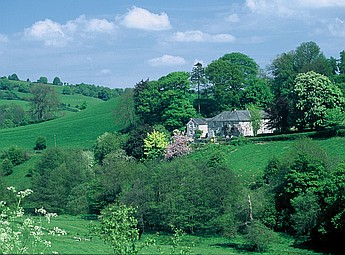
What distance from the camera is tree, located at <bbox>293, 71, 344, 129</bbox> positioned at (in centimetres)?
6888

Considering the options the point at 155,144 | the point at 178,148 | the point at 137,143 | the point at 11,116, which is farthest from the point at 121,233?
the point at 11,116

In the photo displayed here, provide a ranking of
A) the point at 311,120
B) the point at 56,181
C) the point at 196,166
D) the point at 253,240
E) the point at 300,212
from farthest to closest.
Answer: the point at 311,120, the point at 56,181, the point at 196,166, the point at 300,212, the point at 253,240

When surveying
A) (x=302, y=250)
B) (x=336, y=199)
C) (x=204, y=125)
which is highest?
(x=204, y=125)

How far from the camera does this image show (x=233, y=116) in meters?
84.1

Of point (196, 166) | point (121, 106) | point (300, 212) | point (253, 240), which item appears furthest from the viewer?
point (121, 106)

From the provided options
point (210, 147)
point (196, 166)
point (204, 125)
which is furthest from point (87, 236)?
point (204, 125)

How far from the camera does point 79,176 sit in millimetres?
67312

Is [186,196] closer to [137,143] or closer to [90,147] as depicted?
[137,143]

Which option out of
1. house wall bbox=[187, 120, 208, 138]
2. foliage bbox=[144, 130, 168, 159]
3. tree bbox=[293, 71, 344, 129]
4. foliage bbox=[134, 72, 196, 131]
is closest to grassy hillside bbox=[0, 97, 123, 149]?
foliage bbox=[134, 72, 196, 131]

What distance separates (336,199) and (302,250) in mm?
4686

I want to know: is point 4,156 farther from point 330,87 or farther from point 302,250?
point 302,250

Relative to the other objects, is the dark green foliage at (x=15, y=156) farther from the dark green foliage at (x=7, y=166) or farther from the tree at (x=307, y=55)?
the tree at (x=307, y=55)

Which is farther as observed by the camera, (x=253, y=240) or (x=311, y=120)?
(x=311, y=120)

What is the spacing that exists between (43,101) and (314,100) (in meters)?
82.8
